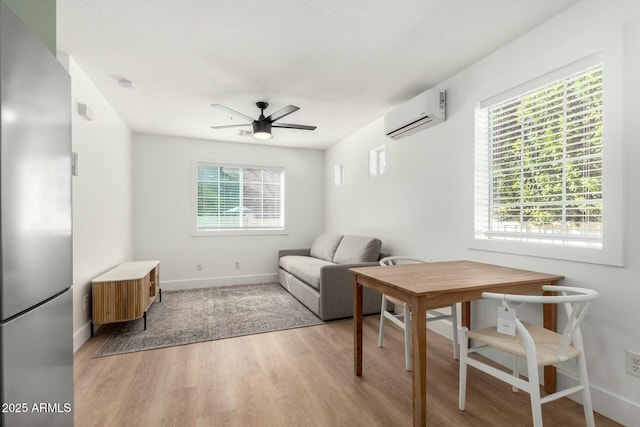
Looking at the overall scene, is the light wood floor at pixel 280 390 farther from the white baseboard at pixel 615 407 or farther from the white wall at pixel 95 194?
the white wall at pixel 95 194

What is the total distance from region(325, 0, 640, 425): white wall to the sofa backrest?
491mm

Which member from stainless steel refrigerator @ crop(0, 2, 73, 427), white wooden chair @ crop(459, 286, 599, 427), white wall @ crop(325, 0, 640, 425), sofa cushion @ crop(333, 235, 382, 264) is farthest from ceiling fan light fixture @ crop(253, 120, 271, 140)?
white wooden chair @ crop(459, 286, 599, 427)

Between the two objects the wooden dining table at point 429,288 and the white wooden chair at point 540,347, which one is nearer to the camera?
the white wooden chair at point 540,347

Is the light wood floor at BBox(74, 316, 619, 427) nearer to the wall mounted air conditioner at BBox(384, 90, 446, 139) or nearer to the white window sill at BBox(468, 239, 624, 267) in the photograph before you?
the white window sill at BBox(468, 239, 624, 267)

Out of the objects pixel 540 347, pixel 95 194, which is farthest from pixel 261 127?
pixel 540 347

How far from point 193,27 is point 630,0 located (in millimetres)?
2572

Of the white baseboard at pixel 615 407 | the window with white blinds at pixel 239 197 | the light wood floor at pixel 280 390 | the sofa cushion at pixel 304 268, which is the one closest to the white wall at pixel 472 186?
the white baseboard at pixel 615 407

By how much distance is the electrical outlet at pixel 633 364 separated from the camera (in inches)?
64.4

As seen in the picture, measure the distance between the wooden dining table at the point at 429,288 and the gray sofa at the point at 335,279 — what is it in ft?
3.66

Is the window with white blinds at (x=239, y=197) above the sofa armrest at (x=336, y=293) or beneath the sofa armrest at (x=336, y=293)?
above

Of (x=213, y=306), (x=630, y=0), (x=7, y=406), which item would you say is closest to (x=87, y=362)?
(x=213, y=306)

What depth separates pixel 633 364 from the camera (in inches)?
65.1

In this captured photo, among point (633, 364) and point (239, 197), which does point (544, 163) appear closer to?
point (633, 364)

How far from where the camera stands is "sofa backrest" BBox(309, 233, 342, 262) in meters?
4.63
